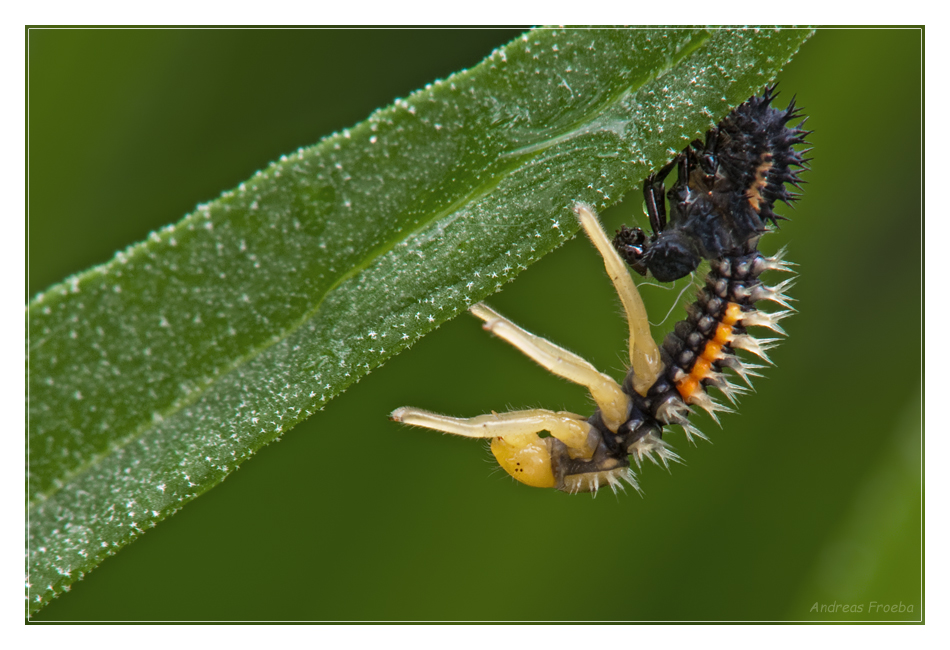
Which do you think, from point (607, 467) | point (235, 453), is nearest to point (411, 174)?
point (235, 453)

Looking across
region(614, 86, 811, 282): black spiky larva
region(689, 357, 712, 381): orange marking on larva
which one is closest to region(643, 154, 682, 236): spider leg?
region(614, 86, 811, 282): black spiky larva

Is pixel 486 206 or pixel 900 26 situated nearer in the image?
pixel 486 206

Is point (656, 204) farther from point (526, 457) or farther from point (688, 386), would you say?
point (526, 457)

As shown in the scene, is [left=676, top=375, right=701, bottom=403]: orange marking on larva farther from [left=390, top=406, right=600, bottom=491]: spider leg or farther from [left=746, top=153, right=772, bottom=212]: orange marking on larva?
[left=746, top=153, right=772, bottom=212]: orange marking on larva

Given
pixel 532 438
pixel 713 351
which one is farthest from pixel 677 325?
pixel 532 438

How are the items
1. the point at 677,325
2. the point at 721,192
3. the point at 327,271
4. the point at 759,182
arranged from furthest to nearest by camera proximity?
the point at 677,325 < the point at 721,192 < the point at 759,182 < the point at 327,271

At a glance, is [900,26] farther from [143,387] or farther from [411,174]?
[143,387]
